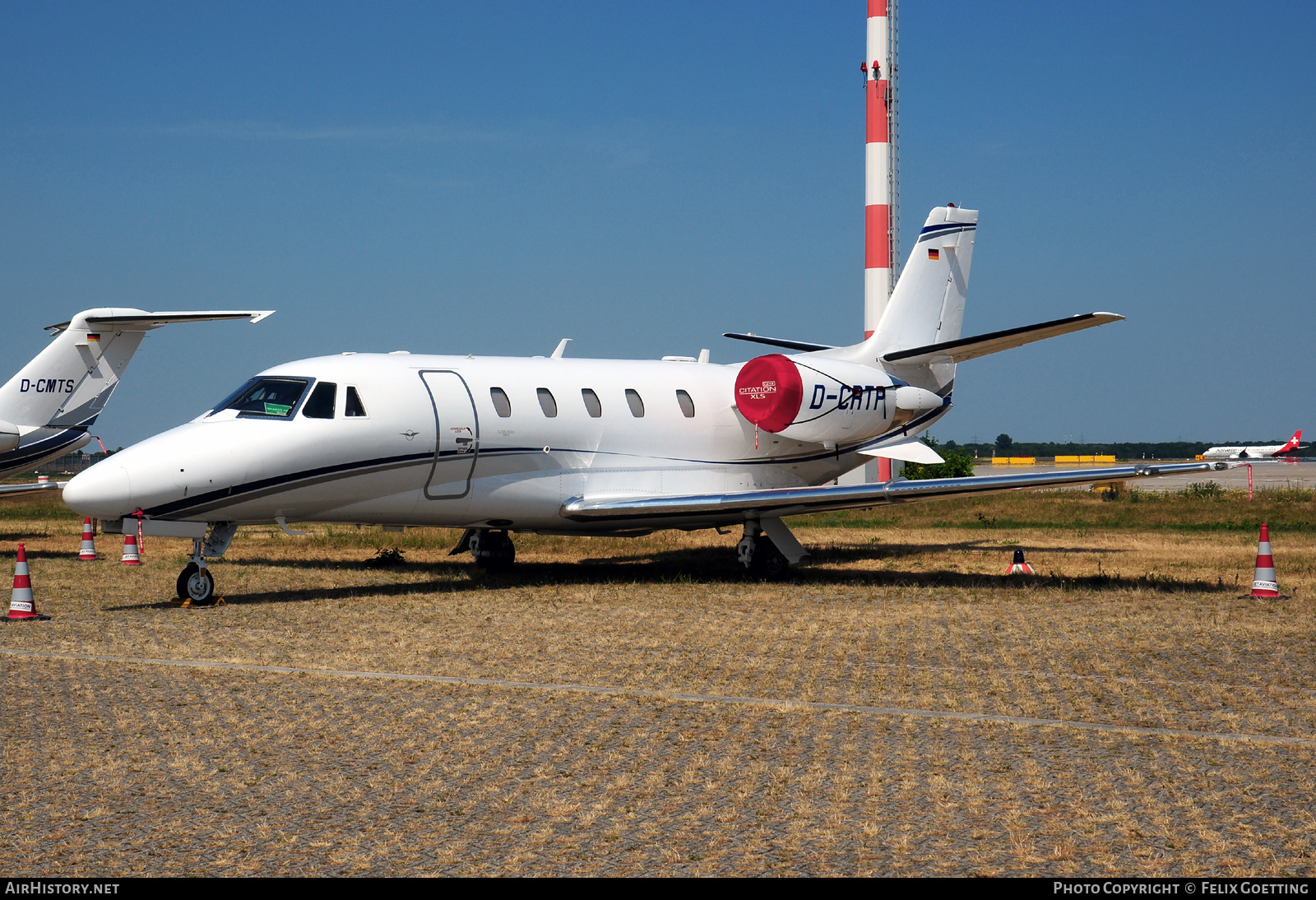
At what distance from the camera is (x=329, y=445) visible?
13977 mm

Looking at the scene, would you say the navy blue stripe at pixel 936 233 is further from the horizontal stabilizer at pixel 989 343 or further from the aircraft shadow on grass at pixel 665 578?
the aircraft shadow on grass at pixel 665 578

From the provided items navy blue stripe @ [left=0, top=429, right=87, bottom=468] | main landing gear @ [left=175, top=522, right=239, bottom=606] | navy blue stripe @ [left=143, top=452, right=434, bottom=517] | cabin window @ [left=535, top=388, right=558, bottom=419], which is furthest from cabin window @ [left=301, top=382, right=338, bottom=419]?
navy blue stripe @ [left=0, top=429, right=87, bottom=468]

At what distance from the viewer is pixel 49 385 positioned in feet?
72.6

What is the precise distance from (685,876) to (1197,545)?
20.1m

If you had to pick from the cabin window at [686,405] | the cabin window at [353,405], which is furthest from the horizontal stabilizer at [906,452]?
the cabin window at [353,405]

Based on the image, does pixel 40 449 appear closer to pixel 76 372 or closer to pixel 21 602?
pixel 76 372

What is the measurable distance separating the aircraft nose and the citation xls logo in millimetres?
10803

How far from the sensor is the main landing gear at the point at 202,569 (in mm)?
13250

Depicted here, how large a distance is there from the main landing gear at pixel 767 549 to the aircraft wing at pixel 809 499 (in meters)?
0.63

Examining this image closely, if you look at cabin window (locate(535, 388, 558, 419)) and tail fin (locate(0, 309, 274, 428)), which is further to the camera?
tail fin (locate(0, 309, 274, 428))

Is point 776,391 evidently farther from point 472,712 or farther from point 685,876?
point 685,876

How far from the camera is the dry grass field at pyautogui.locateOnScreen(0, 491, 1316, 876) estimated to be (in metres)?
5.14

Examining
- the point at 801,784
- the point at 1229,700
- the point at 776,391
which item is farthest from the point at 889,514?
the point at 801,784

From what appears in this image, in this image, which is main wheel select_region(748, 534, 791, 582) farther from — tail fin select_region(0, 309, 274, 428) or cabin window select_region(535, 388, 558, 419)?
tail fin select_region(0, 309, 274, 428)
